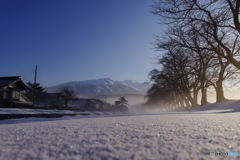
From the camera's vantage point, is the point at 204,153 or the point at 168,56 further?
the point at 168,56

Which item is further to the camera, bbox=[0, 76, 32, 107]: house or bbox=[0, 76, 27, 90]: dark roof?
bbox=[0, 76, 27, 90]: dark roof

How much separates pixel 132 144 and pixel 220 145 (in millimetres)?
560

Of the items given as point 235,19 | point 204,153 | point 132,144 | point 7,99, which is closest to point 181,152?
point 204,153

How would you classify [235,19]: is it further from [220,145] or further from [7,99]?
[7,99]

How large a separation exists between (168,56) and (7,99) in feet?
82.8

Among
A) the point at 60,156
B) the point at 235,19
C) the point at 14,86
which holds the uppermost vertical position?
the point at 235,19

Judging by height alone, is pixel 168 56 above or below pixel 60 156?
above

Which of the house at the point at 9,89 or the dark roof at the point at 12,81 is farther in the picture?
the dark roof at the point at 12,81

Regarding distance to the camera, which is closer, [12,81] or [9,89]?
[12,81]

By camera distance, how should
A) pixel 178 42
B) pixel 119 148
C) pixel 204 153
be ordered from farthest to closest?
pixel 178 42
pixel 119 148
pixel 204 153

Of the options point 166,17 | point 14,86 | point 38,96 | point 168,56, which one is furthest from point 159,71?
point 38,96

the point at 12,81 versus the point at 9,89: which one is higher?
the point at 12,81

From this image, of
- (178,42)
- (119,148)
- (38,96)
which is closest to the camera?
(119,148)

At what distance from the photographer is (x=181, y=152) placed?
956mm
